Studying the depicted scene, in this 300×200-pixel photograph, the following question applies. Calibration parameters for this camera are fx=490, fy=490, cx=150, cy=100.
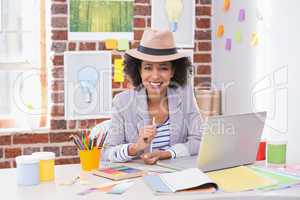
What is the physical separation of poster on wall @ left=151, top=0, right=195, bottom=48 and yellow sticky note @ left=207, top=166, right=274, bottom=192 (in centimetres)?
184

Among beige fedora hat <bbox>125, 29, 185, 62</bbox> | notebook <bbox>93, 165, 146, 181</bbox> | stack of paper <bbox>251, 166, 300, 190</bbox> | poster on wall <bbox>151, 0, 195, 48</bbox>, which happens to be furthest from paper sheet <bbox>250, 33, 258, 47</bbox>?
notebook <bbox>93, 165, 146, 181</bbox>

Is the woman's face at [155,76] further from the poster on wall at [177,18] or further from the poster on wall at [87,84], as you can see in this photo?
the poster on wall at [177,18]

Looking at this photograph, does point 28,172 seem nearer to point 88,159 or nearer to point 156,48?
point 88,159

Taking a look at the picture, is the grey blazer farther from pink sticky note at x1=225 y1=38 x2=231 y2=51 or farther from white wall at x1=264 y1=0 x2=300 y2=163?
pink sticky note at x1=225 y1=38 x2=231 y2=51

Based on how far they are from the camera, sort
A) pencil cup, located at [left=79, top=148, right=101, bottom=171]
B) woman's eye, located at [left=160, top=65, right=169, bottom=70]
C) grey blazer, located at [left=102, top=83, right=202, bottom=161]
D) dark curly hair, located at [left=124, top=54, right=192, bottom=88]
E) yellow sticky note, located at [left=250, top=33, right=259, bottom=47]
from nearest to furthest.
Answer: pencil cup, located at [left=79, top=148, right=101, bottom=171]
grey blazer, located at [left=102, top=83, right=202, bottom=161]
woman's eye, located at [left=160, top=65, right=169, bottom=70]
dark curly hair, located at [left=124, top=54, right=192, bottom=88]
yellow sticky note, located at [left=250, top=33, right=259, bottom=47]

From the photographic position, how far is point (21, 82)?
11.0ft

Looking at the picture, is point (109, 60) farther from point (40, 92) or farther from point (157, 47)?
point (157, 47)

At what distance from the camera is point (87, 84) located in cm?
340

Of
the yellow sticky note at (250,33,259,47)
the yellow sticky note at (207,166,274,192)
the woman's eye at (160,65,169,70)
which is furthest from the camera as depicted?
the yellow sticky note at (250,33,259,47)

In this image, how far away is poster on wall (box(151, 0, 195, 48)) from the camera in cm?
352

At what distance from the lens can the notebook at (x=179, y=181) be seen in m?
1.60

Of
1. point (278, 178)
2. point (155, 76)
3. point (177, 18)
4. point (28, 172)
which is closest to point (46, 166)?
point (28, 172)

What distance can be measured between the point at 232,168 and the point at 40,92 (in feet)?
6.13

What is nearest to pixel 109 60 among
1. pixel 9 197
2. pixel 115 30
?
pixel 115 30
